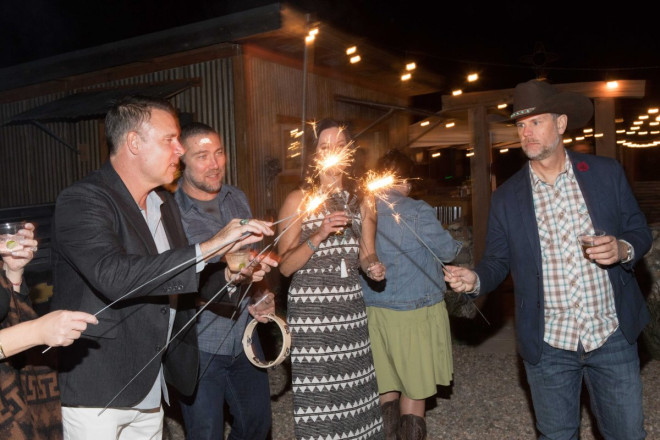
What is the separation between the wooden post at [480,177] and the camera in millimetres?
9945

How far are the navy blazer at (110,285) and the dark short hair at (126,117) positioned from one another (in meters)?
0.16

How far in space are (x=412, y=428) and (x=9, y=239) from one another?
10.4 feet

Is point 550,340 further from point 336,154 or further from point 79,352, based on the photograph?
point 79,352

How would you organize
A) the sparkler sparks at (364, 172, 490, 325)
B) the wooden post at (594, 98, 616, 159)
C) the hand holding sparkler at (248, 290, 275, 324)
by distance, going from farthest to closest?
the wooden post at (594, 98, 616, 159) → the sparkler sparks at (364, 172, 490, 325) → the hand holding sparkler at (248, 290, 275, 324)

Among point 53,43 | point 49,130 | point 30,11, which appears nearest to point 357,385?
point 49,130

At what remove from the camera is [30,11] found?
34.3 metres

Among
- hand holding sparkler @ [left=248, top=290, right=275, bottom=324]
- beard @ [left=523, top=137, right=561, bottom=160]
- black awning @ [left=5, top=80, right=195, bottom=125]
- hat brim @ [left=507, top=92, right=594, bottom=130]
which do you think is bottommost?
hand holding sparkler @ [left=248, top=290, right=275, bottom=324]

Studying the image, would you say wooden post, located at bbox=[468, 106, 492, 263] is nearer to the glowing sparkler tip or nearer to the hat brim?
the glowing sparkler tip

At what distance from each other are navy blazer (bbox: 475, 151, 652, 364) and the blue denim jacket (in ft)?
3.11

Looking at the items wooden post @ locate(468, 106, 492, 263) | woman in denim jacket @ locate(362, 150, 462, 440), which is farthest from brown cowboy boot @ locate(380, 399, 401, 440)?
wooden post @ locate(468, 106, 492, 263)

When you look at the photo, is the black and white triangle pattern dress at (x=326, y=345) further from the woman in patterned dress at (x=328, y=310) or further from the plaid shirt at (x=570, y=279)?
the plaid shirt at (x=570, y=279)

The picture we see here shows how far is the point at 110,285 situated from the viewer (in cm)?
253

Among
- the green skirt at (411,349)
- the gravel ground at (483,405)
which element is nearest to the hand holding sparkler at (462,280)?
the green skirt at (411,349)

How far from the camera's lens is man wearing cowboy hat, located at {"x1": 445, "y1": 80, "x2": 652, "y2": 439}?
3.46 metres
